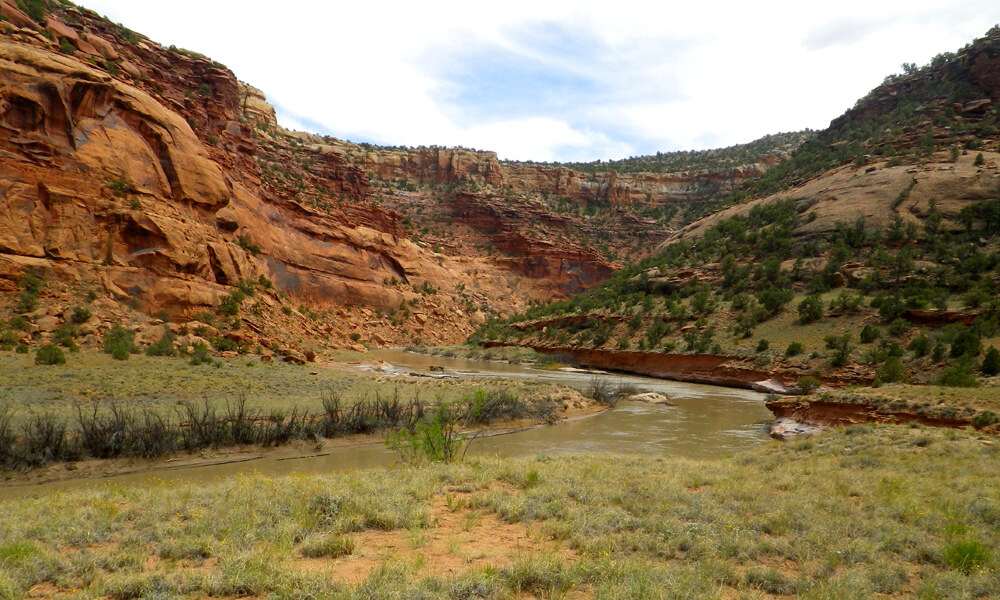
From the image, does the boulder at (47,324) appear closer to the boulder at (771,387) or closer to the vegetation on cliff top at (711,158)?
the boulder at (771,387)

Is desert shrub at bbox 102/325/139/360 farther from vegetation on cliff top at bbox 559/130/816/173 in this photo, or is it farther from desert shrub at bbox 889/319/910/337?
vegetation on cliff top at bbox 559/130/816/173

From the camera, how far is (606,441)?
15.1m

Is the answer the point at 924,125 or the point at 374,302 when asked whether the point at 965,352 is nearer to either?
the point at 924,125

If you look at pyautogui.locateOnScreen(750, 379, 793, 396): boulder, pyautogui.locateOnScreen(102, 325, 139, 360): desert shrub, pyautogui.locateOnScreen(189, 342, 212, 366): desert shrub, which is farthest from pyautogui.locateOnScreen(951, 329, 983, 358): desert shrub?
pyautogui.locateOnScreen(102, 325, 139, 360): desert shrub

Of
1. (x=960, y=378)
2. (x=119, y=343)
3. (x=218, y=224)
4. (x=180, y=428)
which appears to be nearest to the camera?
(x=180, y=428)

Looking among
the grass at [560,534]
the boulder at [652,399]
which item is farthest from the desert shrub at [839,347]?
the grass at [560,534]

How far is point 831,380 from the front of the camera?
80.2 ft

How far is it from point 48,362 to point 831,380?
32.7 m

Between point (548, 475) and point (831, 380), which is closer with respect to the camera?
point (548, 475)

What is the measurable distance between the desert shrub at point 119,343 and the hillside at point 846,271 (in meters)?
30.3

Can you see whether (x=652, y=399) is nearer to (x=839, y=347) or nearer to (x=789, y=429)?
(x=789, y=429)

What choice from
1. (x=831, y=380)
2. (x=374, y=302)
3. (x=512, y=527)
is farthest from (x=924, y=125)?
(x=512, y=527)

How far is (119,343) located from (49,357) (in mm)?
3007

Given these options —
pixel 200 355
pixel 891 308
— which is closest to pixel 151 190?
pixel 200 355
